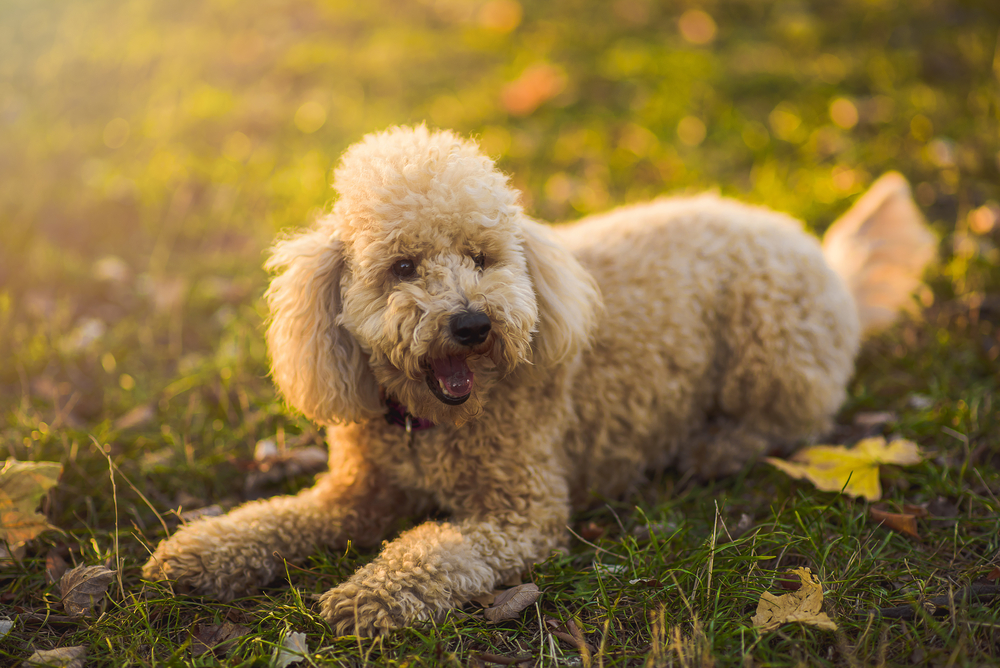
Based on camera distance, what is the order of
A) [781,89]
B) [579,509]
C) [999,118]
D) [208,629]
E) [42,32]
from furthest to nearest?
[42,32] → [781,89] → [999,118] → [579,509] → [208,629]

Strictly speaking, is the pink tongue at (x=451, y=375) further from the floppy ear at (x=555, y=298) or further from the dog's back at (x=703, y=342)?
the dog's back at (x=703, y=342)

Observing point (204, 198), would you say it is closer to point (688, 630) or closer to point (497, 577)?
point (497, 577)

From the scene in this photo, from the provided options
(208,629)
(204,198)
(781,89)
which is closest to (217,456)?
(208,629)

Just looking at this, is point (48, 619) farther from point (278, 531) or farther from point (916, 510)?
point (916, 510)

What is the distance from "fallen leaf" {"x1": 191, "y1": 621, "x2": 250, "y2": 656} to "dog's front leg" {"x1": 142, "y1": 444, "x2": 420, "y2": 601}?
0.45 ft

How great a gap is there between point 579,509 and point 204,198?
169 inches

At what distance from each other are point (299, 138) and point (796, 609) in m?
5.82

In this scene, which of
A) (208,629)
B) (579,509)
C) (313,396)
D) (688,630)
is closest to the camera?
(688,630)

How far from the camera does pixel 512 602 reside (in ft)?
7.65

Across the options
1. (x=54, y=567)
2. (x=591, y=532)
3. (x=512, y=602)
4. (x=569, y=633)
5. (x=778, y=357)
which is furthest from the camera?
(x=778, y=357)

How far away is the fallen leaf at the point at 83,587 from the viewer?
236 cm

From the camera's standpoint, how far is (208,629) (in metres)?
2.33

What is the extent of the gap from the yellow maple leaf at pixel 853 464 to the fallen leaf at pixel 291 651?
Answer: 6.84 feet

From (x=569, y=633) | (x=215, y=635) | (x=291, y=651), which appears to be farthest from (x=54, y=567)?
(x=569, y=633)
